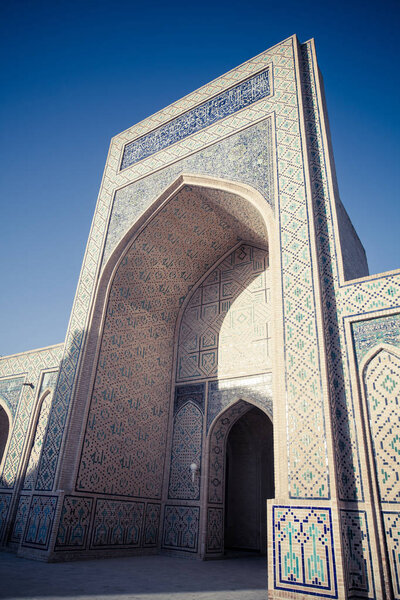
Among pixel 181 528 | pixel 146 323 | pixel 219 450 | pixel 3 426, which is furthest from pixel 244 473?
pixel 3 426

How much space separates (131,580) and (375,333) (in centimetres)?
265

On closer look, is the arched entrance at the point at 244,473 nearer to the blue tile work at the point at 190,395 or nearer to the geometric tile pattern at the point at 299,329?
the blue tile work at the point at 190,395

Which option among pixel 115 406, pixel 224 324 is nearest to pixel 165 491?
pixel 115 406

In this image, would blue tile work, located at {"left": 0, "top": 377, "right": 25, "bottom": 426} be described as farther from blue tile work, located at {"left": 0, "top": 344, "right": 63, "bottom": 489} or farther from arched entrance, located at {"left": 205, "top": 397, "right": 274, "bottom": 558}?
arched entrance, located at {"left": 205, "top": 397, "right": 274, "bottom": 558}

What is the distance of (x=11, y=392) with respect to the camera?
264 inches

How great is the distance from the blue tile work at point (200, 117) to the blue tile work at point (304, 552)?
4583mm

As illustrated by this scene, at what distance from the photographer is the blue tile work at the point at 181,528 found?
5.02 metres

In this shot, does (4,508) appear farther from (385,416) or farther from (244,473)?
(385,416)

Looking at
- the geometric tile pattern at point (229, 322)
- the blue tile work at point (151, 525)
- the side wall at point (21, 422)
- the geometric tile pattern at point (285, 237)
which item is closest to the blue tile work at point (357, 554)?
the geometric tile pattern at point (285, 237)

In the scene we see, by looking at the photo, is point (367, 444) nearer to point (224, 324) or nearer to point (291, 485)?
point (291, 485)

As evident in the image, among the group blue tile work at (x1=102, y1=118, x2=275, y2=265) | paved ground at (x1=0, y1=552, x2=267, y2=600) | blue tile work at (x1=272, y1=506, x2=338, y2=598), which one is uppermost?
blue tile work at (x1=102, y1=118, x2=275, y2=265)

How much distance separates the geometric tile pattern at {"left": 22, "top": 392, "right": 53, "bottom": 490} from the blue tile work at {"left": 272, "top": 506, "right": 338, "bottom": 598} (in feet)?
10.9

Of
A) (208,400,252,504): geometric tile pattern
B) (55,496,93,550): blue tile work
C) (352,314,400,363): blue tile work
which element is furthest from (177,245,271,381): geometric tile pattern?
(55,496,93,550): blue tile work

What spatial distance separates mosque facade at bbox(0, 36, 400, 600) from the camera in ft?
10.5
